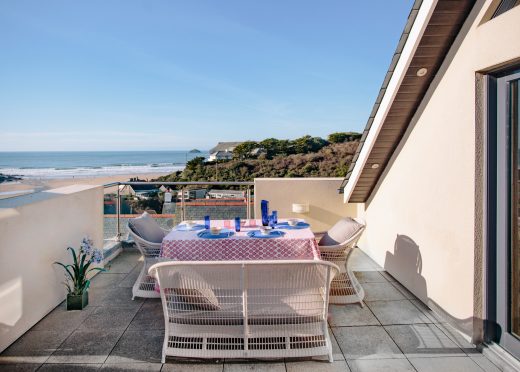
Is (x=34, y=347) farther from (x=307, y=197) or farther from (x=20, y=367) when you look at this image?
(x=307, y=197)

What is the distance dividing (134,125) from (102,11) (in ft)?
89.9

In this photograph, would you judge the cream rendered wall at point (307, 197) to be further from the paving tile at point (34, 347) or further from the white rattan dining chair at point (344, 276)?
the paving tile at point (34, 347)

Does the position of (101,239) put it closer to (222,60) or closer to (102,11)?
(102,11)

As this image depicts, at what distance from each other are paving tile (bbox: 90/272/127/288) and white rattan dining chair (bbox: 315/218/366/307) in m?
2.69

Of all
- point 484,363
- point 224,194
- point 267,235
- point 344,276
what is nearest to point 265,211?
point 267,235

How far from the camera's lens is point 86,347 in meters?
2.90

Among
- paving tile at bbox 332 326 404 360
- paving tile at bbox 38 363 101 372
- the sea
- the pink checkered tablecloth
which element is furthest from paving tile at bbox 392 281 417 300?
the sea

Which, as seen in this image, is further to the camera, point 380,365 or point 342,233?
point 342,233

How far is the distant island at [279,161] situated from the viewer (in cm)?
1496

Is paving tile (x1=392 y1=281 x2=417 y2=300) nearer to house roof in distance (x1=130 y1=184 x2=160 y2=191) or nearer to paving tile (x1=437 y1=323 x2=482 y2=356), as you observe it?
paving tile (x1=437 y1=323 x2=482 y2=356)

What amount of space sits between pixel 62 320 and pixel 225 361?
1.81 metres

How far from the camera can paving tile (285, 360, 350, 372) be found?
257 cm

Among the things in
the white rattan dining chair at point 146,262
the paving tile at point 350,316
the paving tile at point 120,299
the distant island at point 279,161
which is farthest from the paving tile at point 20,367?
the distant island at point 279,161

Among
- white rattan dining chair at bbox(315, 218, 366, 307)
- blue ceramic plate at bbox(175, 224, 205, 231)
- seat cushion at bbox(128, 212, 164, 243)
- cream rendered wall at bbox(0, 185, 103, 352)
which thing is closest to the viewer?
cream rendered wall at bbox(0, 185, 103, 352)
